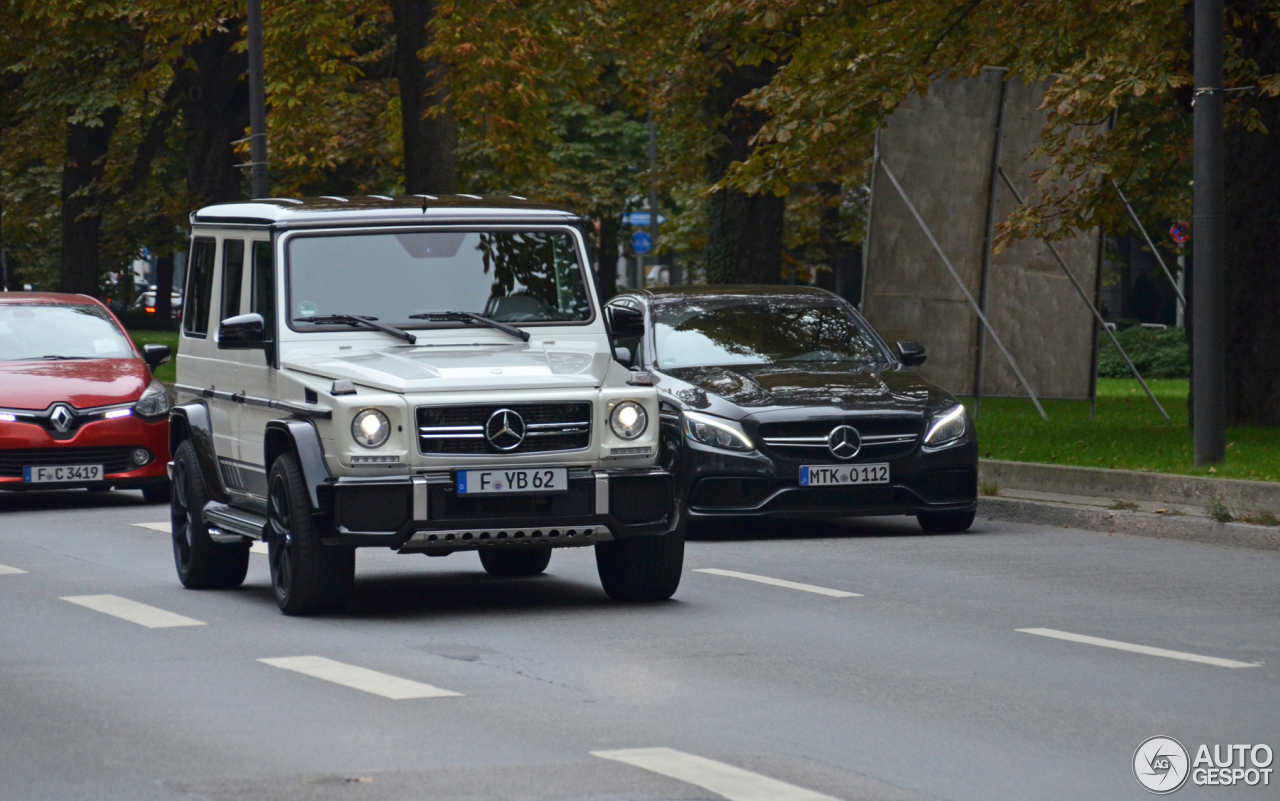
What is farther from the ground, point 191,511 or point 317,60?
point 317,60

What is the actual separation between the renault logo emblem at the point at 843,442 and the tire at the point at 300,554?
4438 millimetres

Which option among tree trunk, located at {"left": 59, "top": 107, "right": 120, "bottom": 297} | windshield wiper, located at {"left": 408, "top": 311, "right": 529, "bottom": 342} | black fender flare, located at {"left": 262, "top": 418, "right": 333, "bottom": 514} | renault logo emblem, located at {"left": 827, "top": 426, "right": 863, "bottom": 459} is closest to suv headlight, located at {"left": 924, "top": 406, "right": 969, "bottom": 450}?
renault logo emblem, located at {"left": 827, "top": 426, "right": 863, "bottom": 459}

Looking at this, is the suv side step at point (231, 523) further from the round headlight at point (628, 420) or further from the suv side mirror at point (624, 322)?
the suv side mirror at point (624, 322)

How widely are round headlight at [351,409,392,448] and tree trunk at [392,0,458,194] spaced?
56.8ft

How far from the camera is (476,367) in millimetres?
9609

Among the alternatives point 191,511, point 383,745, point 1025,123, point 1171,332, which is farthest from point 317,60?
point 383,745

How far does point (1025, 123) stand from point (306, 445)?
12965 mm

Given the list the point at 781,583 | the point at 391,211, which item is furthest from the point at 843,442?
the point at 391,211

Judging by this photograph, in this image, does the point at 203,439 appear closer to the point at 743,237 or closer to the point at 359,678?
the point at 359,678

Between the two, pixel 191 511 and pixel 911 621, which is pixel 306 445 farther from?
pixel 911 621

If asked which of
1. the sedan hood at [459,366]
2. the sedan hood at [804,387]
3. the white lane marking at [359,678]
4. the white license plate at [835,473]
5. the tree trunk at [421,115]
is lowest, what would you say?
the white lane marking at [359,678]

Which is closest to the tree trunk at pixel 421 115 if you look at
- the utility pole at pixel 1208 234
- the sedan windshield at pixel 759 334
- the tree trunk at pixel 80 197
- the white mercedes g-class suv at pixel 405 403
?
the sedan windshield at pixel 759 334

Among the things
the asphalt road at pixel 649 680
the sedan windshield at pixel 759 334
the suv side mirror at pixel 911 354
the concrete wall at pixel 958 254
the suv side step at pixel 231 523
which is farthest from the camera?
the concrete wall at pixel 958 254

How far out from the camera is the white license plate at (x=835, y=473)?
525 inches
